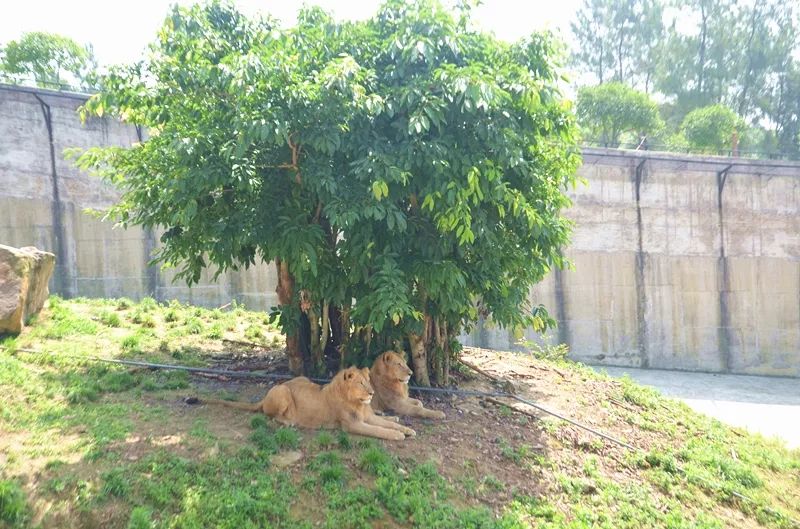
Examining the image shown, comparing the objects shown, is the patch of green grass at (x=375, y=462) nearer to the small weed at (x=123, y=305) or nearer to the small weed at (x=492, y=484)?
the small weed at (x=492, y=484)

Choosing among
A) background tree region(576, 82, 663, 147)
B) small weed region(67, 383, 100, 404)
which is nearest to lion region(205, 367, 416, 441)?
small weed region(67, 383, 100, 404)

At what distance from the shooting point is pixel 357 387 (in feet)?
25.3

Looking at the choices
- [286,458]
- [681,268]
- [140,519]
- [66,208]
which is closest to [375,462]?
[286,458]

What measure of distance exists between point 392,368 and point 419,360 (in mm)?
977

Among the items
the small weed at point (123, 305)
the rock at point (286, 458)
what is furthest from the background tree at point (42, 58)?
the rock at point (286, 458)

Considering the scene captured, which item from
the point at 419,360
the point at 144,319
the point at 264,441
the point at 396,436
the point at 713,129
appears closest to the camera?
the point at 264,441

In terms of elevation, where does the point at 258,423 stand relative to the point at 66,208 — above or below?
below

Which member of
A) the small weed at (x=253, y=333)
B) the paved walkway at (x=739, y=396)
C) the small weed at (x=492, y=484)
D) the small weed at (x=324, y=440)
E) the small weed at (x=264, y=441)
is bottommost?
the paved walkway at (x=739, y=396)

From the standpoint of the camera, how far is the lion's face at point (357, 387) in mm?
7715

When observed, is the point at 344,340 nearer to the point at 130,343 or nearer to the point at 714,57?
the point at 130,343

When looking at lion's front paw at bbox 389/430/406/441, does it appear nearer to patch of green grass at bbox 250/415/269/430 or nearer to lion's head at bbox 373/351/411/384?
lion's head at bbox 373/351/411/384

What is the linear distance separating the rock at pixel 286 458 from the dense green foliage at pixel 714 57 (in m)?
31.9

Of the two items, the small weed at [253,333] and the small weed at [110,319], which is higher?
the small weed at [110,319]

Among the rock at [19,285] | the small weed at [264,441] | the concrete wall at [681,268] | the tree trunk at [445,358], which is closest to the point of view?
the small weed at [264,441]
